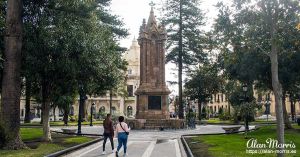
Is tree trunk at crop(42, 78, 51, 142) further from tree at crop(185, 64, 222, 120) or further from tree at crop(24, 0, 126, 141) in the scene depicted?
tree at crop(185, 64, 222, 120)

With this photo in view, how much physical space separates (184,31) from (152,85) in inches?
546

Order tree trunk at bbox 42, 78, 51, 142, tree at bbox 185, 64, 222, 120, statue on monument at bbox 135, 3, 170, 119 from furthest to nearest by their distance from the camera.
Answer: tree at bbox 185, 64, 222, 120, statue on monument at bbox 135, 3, 170, 119, tree trunk at bbox 42, 78, 51, 142

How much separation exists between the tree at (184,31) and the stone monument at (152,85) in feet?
30.6

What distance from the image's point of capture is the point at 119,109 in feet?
298

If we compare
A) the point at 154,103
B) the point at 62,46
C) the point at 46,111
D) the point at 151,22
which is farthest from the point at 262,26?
the point at 151,22

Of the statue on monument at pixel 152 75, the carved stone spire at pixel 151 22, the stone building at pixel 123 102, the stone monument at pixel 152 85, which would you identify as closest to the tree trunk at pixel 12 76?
the stone monument at pixel 152 85

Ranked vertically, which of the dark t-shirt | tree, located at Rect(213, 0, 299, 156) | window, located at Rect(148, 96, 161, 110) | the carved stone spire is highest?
the carved stone spire

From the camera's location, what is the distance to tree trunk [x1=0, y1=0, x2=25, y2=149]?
16.0 m

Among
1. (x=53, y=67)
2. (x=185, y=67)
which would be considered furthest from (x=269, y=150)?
(x=185, y=67)

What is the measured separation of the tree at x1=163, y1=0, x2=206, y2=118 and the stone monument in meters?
9.32

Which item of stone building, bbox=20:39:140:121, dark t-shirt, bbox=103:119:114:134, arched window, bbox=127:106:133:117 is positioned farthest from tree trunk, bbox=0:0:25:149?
arched window, bbox=127:106:133:117

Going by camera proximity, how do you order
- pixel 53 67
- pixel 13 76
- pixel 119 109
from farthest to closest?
pixel 119 109 < pixel 53 67 < pixel 13 76

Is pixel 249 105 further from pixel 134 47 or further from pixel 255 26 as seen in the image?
pixel 134 47

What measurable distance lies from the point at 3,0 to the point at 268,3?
47.0ft
